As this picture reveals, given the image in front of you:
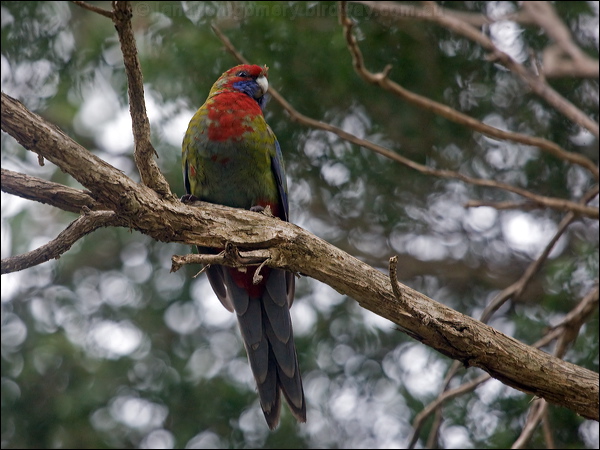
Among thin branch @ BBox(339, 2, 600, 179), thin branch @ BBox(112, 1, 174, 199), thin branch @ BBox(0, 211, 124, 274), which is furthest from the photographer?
thin branch @ BBox(339, 2, 600, 179)

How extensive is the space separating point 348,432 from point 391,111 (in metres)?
2.68

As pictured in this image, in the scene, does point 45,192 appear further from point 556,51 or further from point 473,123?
point 556,51

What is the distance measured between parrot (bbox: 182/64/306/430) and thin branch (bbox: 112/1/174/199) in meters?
1.08

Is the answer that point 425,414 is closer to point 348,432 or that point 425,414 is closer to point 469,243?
point 348,432

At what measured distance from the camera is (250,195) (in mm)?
4160

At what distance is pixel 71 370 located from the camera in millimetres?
5621

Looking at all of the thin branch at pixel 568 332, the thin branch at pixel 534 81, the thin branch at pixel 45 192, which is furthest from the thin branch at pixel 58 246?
the thin branch at pixel 568 332

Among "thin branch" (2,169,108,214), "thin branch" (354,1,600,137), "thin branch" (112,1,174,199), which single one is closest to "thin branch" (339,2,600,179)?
"thin branch" (354,1,600,137)

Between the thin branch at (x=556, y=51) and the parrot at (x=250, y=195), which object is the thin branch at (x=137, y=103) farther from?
the thin branch at (x=556, y=51)

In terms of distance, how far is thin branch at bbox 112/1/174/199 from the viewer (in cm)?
241

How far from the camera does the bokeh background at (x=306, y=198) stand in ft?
17.7

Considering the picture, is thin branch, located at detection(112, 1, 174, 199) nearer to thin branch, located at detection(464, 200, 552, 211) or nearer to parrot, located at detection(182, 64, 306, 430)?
parrot, located at detection(182, 64, 306, 430)

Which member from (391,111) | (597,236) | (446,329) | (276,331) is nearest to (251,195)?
(276,331)

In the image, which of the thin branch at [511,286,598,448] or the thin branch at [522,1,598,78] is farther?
the thin branch at [522,1,598,78]
